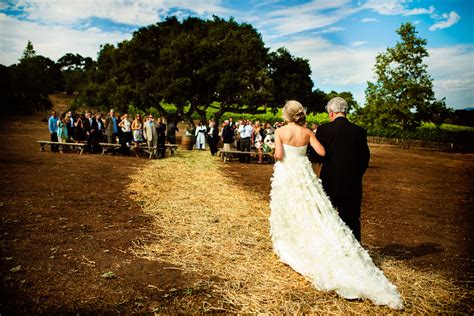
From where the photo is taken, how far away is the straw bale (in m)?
3.73

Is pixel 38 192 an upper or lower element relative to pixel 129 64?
lower

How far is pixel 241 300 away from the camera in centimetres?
377

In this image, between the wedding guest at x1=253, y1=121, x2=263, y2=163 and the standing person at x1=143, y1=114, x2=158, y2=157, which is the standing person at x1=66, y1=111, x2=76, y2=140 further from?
the wedding guest at x1=253, y1=121, x2=263, y2=163

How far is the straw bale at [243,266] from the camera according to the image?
147 inches

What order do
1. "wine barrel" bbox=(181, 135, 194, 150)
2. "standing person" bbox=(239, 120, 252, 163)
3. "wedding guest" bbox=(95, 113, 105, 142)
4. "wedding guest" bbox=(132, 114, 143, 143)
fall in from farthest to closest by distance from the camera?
"wine barrel" bbox=(181, 135, 194, 150), "standing person" bbox=(239, 120, 252, 163), "wedding guest" bbox=(95, 113, 105, 142), "wedding guest" bbox=(132, 114, 143, 143)

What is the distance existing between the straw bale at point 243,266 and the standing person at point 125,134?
8.31 m

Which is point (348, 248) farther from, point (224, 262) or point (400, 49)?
point (400, 49)

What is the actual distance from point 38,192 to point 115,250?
4456 millimetres

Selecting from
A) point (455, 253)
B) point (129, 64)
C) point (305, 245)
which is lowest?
point (455, 253)

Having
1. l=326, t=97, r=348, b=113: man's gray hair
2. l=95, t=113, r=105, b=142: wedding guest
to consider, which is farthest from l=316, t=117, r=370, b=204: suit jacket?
l=95, t=113, r=105, b=142: wedding guest

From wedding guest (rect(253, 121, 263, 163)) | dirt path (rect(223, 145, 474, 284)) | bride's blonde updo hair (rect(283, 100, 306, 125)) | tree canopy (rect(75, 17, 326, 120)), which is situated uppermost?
tree canopy (rect(75, 17, 326, 120))

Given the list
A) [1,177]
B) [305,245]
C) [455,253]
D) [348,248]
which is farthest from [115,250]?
[1,177]

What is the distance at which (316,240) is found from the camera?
13.8 ft

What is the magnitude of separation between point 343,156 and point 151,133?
1341cm
